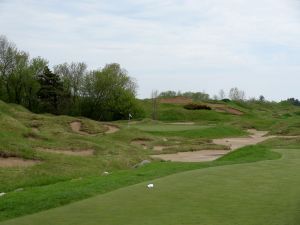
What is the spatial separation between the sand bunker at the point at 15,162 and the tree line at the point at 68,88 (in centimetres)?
5446

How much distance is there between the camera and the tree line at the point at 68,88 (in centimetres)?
7494

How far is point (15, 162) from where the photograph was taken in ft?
69.2

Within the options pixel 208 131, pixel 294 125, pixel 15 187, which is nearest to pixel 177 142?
pixel 208 131

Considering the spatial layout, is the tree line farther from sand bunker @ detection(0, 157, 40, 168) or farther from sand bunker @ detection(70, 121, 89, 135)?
sand bunker @ detection(0, 157, 40, 168)

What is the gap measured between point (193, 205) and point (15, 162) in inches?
503

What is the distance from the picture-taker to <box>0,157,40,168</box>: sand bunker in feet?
67.3

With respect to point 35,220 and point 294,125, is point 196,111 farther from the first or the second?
point 35,220

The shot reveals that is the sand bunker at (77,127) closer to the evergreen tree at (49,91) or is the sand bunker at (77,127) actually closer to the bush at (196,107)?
the evergreen tree at (49,91)

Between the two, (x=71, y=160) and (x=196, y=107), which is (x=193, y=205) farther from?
(x=196, y=107)

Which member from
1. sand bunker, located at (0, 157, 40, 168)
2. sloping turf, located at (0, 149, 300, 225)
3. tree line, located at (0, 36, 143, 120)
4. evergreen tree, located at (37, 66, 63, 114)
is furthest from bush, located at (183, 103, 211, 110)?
sloping turf, located at (0, 149, 300, 225)

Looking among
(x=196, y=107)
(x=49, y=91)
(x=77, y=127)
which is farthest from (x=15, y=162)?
(x=196, y=107)

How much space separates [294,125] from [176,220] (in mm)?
48966

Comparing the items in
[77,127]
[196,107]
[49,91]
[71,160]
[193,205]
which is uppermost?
Answer: [49,91]

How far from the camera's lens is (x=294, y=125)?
55.3 metres
